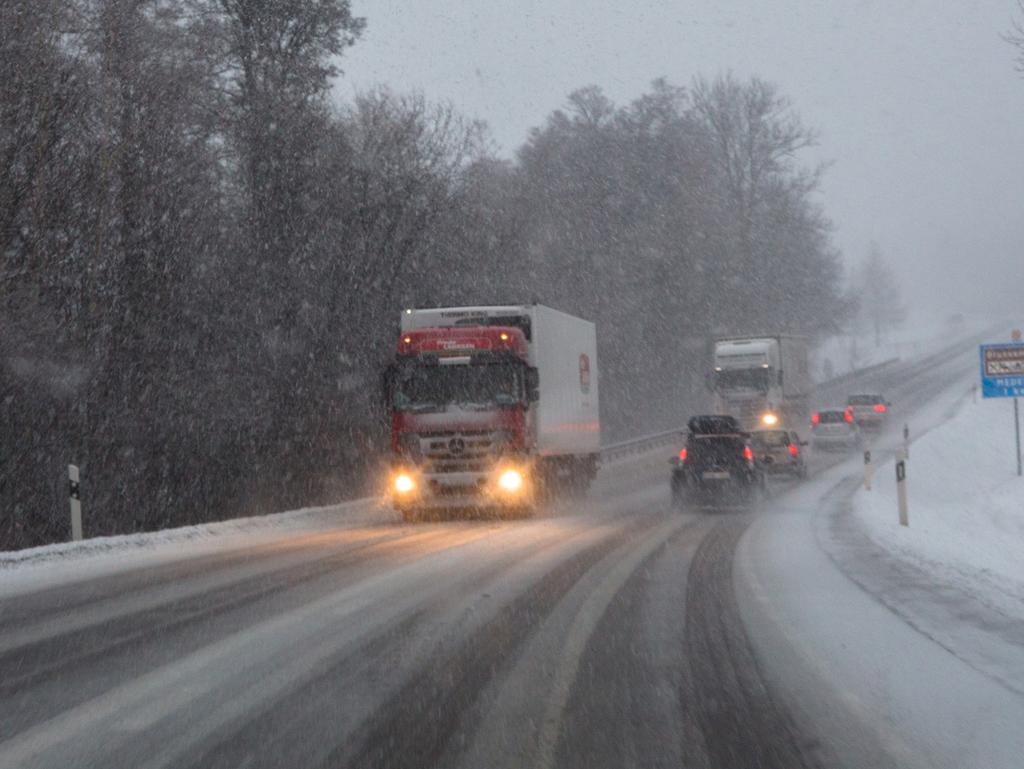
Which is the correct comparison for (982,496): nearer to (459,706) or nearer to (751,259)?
(459,706)

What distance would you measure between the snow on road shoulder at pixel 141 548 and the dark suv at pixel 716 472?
20.2ft

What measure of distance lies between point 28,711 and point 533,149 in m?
55.5

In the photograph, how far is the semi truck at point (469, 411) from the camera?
2108 cm

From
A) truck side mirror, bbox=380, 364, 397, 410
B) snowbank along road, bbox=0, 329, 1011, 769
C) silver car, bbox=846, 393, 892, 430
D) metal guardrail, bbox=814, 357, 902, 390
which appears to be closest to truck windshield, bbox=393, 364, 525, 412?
truck side mirror, bbox=380, 364, 397, 410

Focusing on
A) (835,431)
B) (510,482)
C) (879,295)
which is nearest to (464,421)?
(510,482)

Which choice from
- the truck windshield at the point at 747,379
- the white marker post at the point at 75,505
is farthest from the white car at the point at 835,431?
the white marker post at the point at 75,505

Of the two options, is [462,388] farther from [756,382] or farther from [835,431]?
[835,431]

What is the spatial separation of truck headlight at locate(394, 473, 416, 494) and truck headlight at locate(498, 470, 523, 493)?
5.15ft

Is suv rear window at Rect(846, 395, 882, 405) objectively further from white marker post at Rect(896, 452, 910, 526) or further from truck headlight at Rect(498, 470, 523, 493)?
truck headlight at Rect(498, 470, 523, 493)

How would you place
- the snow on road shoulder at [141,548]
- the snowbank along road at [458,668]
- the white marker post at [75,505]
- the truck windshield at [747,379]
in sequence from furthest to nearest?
the truck windshield at [747,379], the white marker post at [75,505], the snow on road shoulder at [141,548], the snowbank along road at [458,668]

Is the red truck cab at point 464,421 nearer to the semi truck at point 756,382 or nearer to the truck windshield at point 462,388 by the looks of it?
the truck windshield at point 462,388

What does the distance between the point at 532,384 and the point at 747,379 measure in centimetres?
2051

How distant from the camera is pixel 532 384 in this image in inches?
837

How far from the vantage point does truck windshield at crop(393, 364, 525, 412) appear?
21266mm
